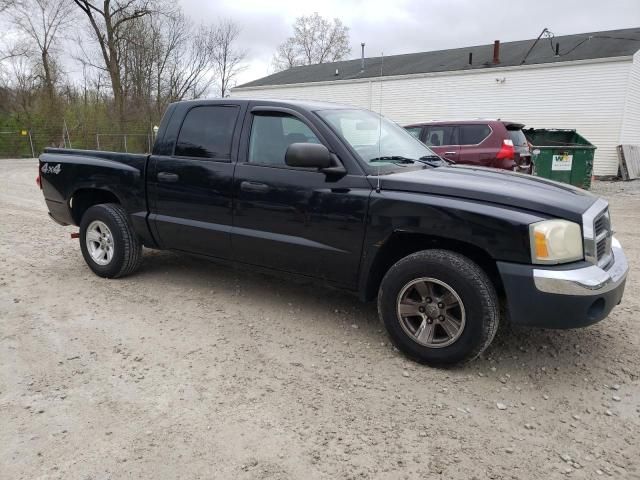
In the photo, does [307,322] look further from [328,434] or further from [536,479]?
[536,479]

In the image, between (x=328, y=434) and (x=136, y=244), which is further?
(x=136, y=244)

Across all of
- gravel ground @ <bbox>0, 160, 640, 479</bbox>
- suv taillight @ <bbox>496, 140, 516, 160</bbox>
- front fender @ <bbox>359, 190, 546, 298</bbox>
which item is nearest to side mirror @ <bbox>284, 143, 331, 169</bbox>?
front fender @ <bbox>359, 190, 546, 298</bbox>

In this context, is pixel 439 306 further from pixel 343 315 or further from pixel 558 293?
pixel 343 315

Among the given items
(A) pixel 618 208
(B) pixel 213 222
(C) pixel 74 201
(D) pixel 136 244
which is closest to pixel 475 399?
(B) pixel 213 222

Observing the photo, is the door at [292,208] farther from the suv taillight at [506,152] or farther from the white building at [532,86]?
the white building at [532,86]

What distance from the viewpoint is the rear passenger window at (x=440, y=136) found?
10016mm

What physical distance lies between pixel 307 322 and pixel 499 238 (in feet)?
5.80

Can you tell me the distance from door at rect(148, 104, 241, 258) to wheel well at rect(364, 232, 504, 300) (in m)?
1.35

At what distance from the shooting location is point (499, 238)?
119 inches

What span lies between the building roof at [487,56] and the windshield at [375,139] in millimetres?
16623

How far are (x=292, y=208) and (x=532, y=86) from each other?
1904cm

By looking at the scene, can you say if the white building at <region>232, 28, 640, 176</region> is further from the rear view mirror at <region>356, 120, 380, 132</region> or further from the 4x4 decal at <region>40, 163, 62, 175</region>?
the rear view mirror at <region>356, 120, 380, 132</region>

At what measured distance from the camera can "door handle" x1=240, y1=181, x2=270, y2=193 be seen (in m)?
3.94

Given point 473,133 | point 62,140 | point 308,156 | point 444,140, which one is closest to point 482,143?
point 473,133
